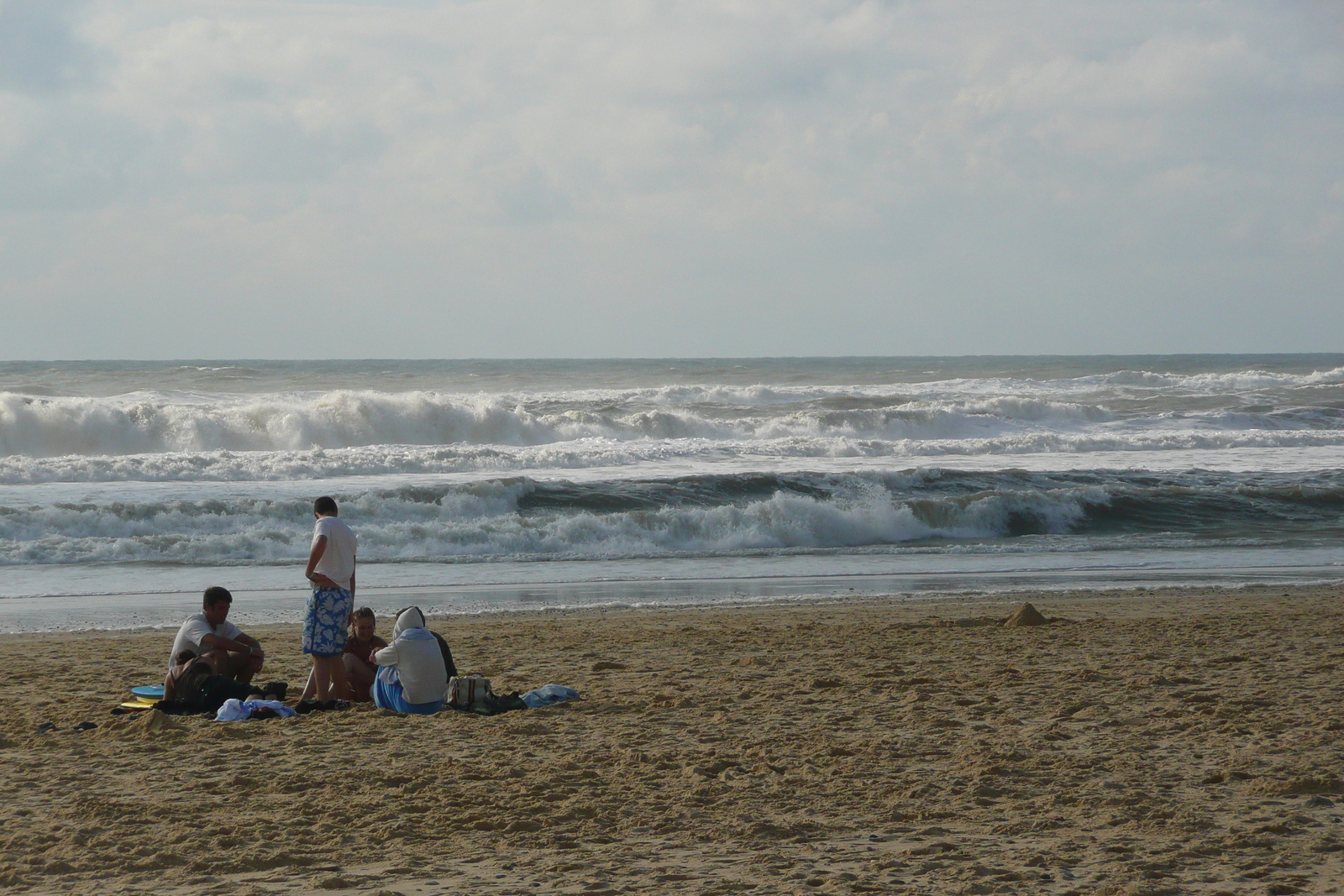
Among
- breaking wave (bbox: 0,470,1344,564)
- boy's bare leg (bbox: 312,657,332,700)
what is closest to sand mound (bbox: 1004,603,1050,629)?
boy's bare leg (bbox: 312,657,332,700)

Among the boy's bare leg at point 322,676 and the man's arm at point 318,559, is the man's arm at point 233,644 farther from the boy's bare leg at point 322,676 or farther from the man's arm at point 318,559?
the man's arm at point 318,559

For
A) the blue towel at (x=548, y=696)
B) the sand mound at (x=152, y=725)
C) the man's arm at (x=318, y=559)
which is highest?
the man's arm at (x=318, y=559)

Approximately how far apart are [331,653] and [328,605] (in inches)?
10.8

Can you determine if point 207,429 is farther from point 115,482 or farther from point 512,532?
point 512,532

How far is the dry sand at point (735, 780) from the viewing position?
157 inches

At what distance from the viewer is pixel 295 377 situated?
49.3m

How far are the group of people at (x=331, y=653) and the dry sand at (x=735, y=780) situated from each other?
272 millimetres

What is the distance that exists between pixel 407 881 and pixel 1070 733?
330cm

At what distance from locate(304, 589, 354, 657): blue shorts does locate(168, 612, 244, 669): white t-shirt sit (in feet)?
1.45

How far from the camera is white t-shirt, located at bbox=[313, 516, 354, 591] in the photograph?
690cm

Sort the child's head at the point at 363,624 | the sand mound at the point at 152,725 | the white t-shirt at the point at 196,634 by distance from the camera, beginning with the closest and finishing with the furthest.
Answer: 1. the sand mound at the point at 152,725
2. the white t-shirt at the point at 196,634
3. the child's head at the point at 363,624

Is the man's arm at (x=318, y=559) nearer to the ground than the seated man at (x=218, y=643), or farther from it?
farther from it

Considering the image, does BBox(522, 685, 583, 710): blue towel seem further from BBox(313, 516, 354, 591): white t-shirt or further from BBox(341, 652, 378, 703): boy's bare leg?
BBox(313, 516, 354, 591): white t-shirt

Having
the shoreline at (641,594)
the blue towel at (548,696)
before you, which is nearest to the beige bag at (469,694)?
the blue towel at (548,696)
